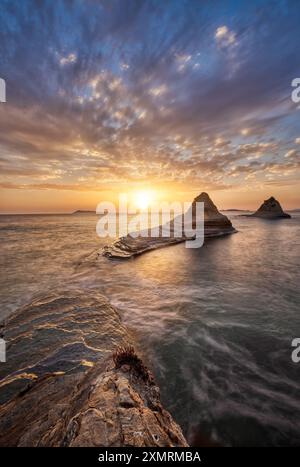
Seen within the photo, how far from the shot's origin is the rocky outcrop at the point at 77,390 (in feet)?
7.16

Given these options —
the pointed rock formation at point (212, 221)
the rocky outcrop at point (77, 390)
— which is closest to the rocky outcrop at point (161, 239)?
the pointed rock formation at point (212, 221)

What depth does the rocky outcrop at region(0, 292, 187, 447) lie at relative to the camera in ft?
7.16

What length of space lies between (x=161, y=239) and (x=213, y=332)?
62.5 ft

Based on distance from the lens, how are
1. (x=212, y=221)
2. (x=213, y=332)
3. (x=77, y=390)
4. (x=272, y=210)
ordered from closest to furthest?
(x=77, y=390) < (x=213, y=332) < (x=212, y=221) < (x=272, y=210)

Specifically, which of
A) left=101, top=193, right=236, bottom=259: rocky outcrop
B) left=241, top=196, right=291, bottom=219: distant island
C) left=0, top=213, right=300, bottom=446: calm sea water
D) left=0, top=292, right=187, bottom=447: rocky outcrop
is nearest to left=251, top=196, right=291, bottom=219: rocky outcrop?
left=241, top=196, right=291, bottom=219: distant island

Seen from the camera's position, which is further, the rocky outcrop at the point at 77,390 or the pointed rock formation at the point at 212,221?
the pointed rock formation at the point at 212,221

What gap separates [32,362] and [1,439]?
6.81 ft

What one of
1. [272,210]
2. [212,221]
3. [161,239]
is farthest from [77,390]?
[272,210]

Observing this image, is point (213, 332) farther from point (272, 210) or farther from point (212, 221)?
point (272, 210)

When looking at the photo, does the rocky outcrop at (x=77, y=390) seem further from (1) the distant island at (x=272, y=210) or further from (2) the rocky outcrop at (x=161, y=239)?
(1) the distant island at (x=272, y=210)

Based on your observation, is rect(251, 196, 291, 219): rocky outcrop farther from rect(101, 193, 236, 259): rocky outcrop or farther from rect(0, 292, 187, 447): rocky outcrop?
rect(0, 292, 187, 447): rocky outcrop

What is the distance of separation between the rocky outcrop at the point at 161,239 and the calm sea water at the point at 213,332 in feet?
14.4

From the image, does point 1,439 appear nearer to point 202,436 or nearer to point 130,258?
point 202,436

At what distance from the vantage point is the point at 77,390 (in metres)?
3.20
